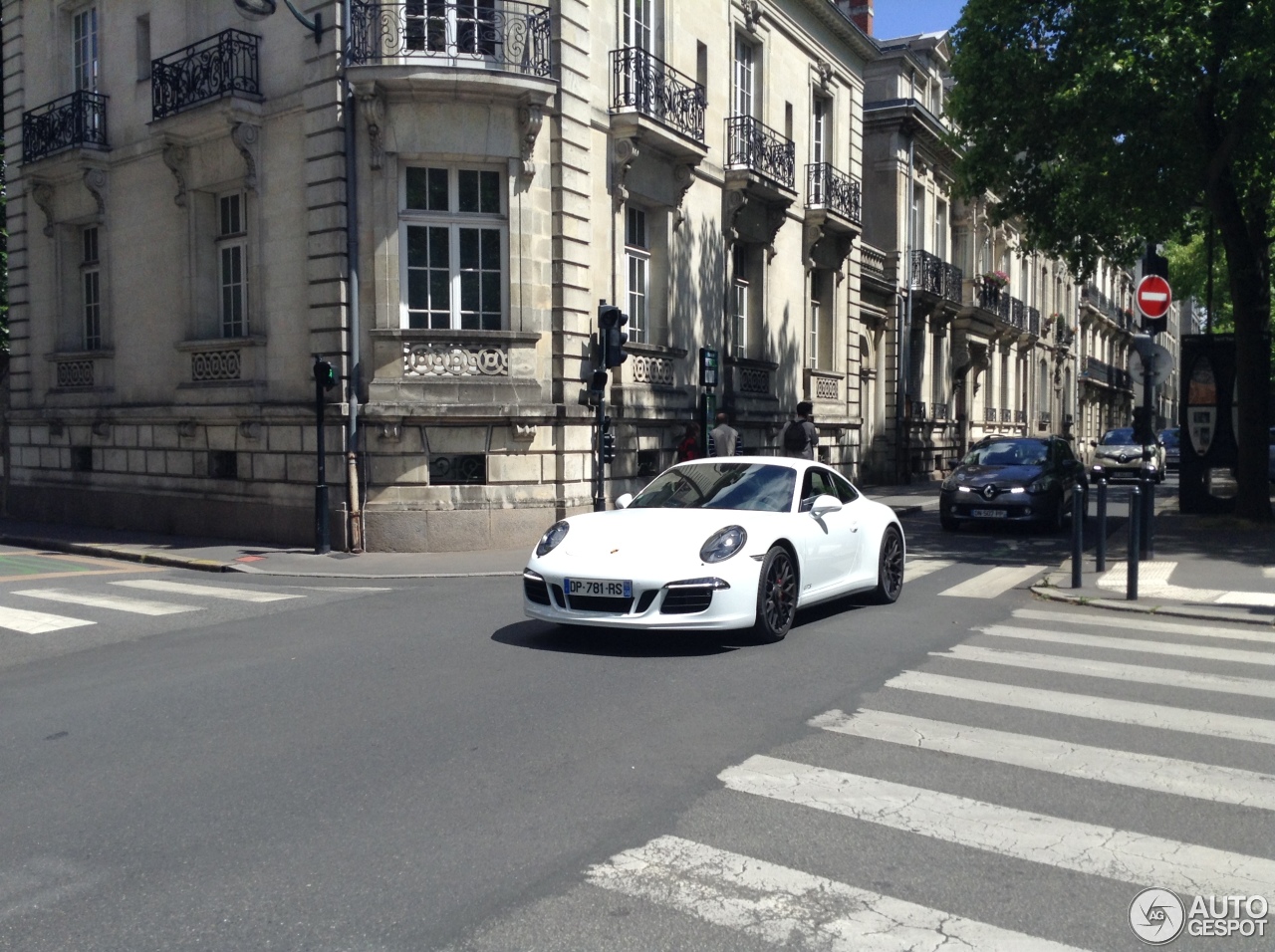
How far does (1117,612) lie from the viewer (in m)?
10.2

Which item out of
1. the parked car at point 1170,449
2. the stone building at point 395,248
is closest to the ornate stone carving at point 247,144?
the stone building at point 395,248

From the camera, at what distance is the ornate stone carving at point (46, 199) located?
21.6 meters

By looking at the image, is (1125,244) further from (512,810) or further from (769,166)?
(512,810)

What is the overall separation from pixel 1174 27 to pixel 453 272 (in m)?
10.2

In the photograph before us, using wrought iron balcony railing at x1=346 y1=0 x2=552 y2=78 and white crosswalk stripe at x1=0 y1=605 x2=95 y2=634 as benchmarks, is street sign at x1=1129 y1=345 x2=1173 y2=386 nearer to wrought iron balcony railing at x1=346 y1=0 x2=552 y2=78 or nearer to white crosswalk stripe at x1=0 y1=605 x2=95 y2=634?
wrought iron balcony railing at x1=346 y1=0 x2=552 y2=78

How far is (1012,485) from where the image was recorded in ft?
58.2

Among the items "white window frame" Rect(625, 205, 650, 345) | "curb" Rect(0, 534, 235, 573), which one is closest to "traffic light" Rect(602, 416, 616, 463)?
"white window frame" Rect(625, 205, 650, 345)

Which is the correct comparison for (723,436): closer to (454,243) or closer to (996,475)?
(996,475)

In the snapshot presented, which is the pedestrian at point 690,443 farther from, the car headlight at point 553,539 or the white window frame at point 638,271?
the car headlight at point 553,539

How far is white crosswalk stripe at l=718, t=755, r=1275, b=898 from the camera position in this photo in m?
4.13

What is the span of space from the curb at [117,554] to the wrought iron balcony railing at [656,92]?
9351mm

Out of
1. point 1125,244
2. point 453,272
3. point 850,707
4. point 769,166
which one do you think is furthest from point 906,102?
point 850,707

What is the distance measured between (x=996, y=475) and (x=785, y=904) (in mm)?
15200

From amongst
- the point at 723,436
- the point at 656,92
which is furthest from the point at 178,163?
the point at 723,436
